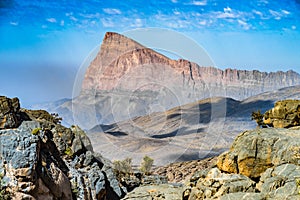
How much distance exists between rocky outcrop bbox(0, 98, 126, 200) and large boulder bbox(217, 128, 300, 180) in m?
11.1

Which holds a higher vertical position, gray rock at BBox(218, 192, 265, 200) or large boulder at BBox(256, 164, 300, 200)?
large boulder at BBox(256, 164, 300, 200)

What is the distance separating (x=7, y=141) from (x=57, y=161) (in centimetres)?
658

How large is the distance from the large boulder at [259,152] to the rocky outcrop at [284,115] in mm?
4050

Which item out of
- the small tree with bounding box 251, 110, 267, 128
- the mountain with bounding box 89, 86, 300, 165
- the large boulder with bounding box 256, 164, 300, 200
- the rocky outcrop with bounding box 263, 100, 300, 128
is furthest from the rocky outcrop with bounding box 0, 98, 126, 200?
the mountain with bounding box 89, 86, 300, 165

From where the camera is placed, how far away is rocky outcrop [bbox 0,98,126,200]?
2264cm

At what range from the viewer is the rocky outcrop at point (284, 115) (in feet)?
95.1

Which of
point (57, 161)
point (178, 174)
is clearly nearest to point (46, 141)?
point (57, 161)

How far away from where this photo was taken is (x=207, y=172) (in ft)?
82.8

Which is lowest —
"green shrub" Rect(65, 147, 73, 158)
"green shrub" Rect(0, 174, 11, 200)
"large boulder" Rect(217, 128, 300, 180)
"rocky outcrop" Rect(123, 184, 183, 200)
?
"rocky outcrop" Rect(123, 184, 183, 200)

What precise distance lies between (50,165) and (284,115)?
702 inches

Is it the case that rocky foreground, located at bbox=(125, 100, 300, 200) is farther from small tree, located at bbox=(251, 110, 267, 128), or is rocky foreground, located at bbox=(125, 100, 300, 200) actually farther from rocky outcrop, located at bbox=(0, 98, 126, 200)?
rocky outcrop, located at bbox=(0, 98, 126, 200)

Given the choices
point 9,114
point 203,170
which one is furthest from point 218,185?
point 9,114

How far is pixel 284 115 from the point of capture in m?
29.5

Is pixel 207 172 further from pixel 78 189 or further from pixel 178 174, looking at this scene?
pixel 178 174
